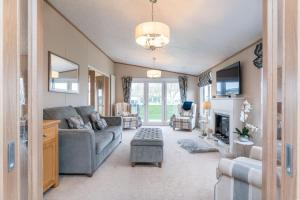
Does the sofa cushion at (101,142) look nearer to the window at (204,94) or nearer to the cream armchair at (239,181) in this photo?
the cream armchair at (239,181)


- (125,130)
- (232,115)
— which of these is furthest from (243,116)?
(125,130)

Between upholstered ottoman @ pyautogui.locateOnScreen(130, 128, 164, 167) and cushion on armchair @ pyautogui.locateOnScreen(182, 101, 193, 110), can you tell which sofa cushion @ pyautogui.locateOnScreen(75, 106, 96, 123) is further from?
cushion on armchair @ pyautogui.locateOnScreen(182, 101, 193, 110)

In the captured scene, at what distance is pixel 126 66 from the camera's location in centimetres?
918

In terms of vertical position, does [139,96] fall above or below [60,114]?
above

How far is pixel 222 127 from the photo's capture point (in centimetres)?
592

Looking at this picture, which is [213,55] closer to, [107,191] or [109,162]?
[109,162]

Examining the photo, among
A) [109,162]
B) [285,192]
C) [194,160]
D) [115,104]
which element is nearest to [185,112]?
[115,104]

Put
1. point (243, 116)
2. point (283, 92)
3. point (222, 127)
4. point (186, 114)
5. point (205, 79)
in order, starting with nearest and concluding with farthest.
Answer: point (283, 92)
point (243, 116)
point (222, 127)
point (205, 79)
point (186, 114)

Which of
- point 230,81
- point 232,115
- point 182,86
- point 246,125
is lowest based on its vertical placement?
point 246,125

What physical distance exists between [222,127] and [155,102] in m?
3.86

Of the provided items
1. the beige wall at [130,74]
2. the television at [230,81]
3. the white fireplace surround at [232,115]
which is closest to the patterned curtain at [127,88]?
the beige wall at [130,74]

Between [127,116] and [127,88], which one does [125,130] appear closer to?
[127,116]

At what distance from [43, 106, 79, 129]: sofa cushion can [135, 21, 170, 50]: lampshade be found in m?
1.77

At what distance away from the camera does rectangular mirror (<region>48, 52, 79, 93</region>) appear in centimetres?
378
